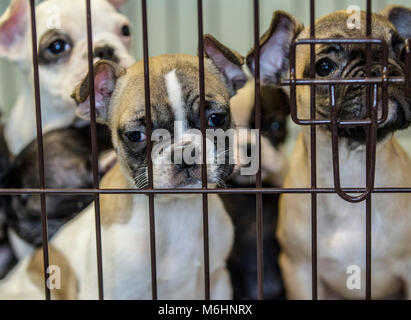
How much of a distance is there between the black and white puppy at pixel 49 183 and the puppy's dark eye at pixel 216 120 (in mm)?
534

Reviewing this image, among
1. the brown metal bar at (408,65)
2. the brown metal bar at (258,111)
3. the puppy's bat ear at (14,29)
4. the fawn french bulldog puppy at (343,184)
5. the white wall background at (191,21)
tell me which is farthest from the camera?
the white wall background at (191,21)

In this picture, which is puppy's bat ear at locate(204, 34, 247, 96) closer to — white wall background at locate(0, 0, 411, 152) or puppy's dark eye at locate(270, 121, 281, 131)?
puppy's dark eye at locate(270, 121, 281, 131)

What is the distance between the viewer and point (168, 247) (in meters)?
1.51

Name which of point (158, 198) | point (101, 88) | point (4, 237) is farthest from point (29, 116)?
point (158, 198)

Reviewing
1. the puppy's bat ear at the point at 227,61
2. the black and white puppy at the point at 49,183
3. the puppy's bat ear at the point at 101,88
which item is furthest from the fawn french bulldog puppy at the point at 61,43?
the puppy's bat ear at the point at 227,61

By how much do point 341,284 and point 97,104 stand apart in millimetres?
832

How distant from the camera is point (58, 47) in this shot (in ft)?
5.80

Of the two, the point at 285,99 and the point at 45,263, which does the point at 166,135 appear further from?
the point at 285,99

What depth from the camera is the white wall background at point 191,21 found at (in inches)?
87.1

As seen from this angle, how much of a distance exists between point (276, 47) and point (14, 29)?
90 centimetres

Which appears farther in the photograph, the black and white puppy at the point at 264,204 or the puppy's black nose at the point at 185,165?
the black and white puppy at the point at 264,204

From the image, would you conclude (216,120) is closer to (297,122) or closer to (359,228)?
(297,122)

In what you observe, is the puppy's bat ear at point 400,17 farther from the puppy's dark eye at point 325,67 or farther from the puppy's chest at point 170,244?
the puppy's chest at point 170,244
